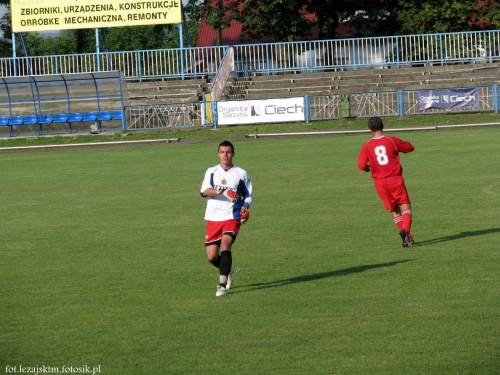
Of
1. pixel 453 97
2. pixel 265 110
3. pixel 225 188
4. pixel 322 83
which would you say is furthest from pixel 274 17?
pixel 225 188

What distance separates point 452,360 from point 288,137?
1097 inches

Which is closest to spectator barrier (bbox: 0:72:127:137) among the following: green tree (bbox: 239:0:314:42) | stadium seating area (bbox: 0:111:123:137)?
stadium seating area (bbox: 0:111:123:137)

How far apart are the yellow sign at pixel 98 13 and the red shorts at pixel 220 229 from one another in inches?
1354

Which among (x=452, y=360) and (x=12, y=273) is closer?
(x=452, y=360)

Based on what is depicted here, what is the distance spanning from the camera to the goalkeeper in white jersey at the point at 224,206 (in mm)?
8352

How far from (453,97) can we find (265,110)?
346 inches

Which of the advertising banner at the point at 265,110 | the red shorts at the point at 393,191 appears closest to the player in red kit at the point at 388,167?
the red shorts at the point at 393,191

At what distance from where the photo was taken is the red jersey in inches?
430

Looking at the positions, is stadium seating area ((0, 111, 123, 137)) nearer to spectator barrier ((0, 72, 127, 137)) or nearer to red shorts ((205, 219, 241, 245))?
spectator barrier ((0, 72, 127, 137))

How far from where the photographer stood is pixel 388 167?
435 inches

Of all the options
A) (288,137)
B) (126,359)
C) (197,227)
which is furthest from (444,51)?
(126,359)

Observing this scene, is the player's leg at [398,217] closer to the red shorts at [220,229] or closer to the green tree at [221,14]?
the red shorts at [220,229]

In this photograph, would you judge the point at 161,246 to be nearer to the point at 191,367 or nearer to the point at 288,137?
the point at 191,367

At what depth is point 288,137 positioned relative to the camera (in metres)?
33.6
